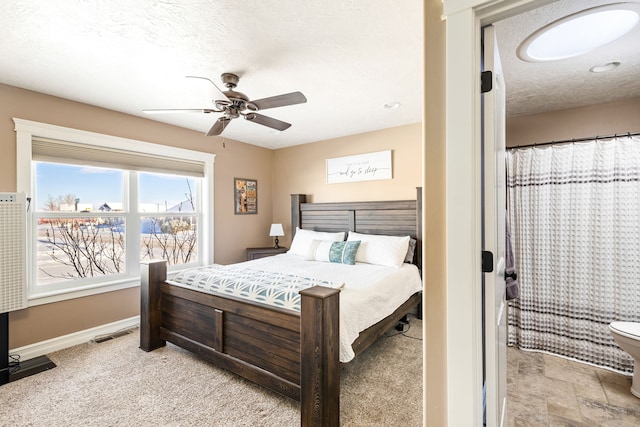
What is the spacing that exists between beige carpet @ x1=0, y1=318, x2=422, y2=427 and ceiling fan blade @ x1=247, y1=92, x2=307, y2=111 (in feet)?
7.12

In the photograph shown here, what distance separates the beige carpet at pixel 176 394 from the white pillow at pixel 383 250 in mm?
992

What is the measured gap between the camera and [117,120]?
10.9ft

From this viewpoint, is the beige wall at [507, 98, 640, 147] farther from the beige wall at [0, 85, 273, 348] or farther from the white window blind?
the white window blind

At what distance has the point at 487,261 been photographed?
117cm

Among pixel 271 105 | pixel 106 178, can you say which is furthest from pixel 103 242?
pixel 271 105

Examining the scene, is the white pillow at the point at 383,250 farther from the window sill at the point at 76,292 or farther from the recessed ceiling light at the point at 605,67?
the window sill at the point at 76,292

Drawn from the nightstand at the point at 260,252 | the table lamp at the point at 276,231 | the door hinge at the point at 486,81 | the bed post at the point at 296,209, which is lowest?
the nightstand at the point at 260,252

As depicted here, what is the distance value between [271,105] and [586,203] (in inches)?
113

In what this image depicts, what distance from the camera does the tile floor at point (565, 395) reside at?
1877mm

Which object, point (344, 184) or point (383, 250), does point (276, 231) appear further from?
point (383, 250)

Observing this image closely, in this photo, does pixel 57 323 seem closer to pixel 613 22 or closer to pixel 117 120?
pixel 117 120

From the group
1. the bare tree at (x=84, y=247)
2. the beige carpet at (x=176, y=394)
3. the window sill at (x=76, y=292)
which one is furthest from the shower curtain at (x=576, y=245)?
the bare tree at (x=84, y=247)

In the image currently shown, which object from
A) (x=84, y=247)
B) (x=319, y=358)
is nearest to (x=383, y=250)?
(x=319, y=358)

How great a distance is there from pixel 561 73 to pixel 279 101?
219cm
